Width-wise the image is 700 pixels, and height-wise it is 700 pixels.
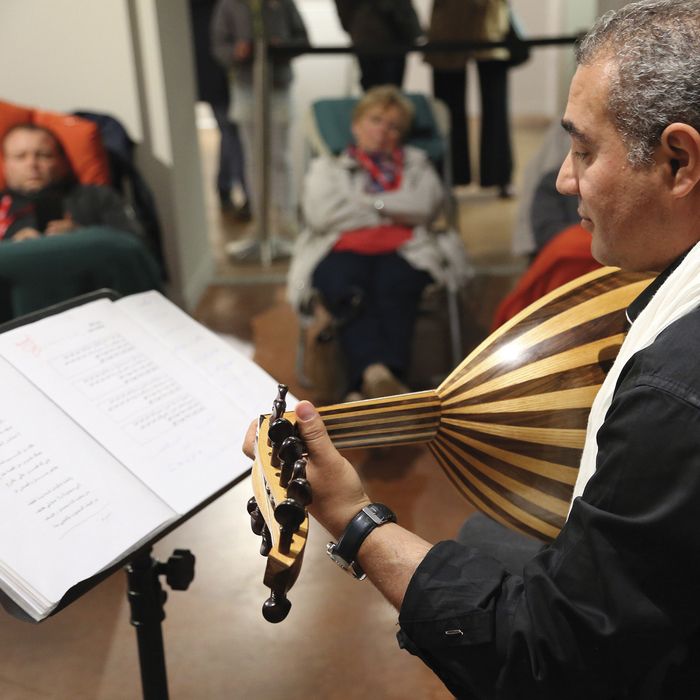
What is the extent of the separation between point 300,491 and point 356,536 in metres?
0.15

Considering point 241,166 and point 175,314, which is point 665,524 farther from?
point 241,166

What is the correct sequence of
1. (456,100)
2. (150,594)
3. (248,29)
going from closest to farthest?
(150,594), (248,29), (456,100)

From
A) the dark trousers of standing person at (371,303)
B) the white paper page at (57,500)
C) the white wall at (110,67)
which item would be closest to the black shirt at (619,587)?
the white paper page at (57,500)

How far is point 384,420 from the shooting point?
4.04 ft

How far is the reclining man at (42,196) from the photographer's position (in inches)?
129

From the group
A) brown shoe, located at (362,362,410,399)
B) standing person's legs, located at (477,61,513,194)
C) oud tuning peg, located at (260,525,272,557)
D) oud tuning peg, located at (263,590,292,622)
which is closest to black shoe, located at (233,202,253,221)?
standing person's legs, located at (477,61,513,194)

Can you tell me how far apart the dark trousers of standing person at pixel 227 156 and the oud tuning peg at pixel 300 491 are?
4969mm

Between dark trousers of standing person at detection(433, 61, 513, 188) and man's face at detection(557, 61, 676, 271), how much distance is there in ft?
14.4

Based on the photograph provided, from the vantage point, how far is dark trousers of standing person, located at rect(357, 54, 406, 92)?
504 cm

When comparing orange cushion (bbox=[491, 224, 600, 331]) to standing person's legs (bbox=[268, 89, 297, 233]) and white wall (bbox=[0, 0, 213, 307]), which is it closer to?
white wall (bbox=[0, 0, 213, 307])

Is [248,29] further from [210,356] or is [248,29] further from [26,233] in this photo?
[210,356]

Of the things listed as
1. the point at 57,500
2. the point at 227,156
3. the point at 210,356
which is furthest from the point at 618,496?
the point at 227,156

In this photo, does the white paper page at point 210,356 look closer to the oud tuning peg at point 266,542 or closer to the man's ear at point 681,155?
the oud tuning peg at point 266,542

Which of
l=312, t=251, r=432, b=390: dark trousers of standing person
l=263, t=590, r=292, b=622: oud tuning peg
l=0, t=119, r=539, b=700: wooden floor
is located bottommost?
l=0, t=119, r=539, b=700: wooden floor
